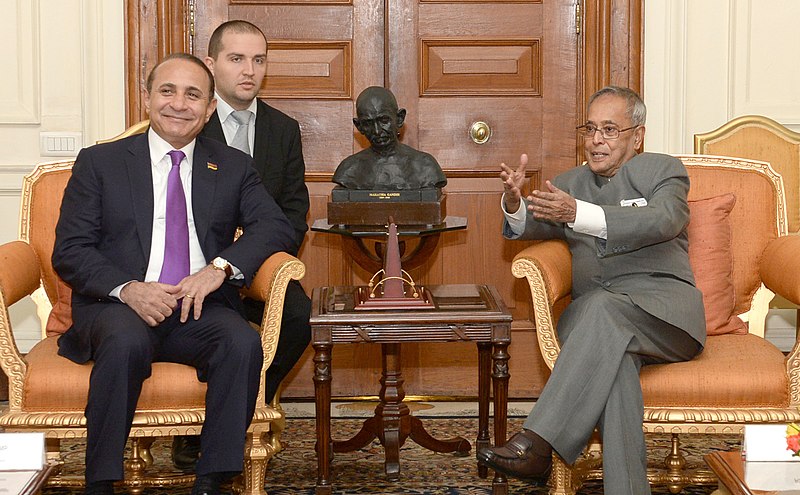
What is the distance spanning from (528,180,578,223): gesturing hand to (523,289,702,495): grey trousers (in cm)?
31

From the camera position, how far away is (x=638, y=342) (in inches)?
125

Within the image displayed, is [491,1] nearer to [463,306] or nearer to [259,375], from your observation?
[463,306]

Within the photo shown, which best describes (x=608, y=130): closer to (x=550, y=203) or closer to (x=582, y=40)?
(x=550, y=203)

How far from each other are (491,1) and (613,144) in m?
1.40

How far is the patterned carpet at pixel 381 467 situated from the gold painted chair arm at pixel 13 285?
571mm

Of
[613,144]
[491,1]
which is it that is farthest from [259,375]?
[491,1]

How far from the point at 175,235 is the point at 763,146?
2447mm

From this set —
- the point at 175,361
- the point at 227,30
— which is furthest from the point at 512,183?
the point at 227,30

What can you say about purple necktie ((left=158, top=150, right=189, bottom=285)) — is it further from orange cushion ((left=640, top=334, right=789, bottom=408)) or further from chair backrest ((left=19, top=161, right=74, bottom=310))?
orange cushion ((left=640, top=334, right=789, bottom=408))

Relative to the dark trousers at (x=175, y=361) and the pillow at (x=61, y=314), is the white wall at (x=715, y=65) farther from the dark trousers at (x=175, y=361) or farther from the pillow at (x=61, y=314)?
the pillow at (x=61, y=314)

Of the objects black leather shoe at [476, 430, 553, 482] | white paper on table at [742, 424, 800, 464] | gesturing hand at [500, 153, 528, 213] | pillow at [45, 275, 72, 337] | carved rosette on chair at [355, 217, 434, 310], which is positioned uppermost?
gesturing hand at [500, 153, 528, 213]

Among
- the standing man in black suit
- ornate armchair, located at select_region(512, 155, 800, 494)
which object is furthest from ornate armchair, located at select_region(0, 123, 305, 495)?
ornate armchair, located at select_region(512, 155, 800, 494)

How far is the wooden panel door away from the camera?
465 cm

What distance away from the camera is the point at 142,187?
11.2ft
